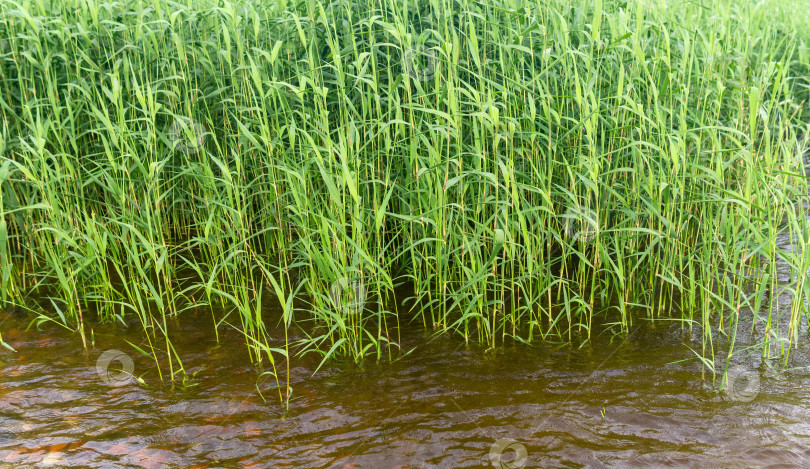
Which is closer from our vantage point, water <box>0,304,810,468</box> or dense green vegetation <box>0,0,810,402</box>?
water <box>0,304,810,468</box>

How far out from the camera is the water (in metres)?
2.34

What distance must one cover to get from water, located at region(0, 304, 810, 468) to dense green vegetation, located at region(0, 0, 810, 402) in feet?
0.56

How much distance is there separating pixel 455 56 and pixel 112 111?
2241mm

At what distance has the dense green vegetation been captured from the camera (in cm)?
299

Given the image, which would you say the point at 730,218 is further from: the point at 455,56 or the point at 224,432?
the point at 224,432

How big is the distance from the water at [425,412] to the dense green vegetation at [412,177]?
0.56 feet

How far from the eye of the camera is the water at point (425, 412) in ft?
7.69

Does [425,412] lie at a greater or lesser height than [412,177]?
lesser

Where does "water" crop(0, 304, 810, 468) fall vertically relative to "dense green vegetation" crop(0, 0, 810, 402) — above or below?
below

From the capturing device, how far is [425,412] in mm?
2613

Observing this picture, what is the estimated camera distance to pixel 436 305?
138 inches

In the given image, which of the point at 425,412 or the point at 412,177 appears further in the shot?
the point at 412,177

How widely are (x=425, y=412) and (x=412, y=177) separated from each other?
50.6 inches

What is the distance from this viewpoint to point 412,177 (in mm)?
3340
